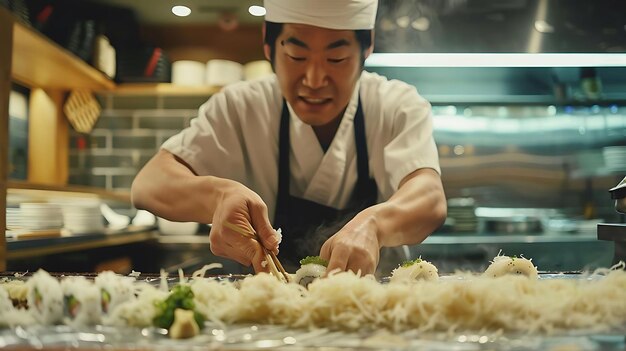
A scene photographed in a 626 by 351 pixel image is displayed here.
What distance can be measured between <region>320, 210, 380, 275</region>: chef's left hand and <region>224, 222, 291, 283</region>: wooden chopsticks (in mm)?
139

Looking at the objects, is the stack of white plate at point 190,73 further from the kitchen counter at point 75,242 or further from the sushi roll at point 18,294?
the sushi roll at point 18,294

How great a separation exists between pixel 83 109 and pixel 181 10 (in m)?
0.80

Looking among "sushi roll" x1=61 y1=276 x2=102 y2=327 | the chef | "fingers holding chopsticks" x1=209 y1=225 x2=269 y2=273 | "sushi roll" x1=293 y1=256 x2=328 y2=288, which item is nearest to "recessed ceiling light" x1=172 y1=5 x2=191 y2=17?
the chef

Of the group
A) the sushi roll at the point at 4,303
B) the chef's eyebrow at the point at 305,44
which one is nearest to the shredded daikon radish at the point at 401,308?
the sushi roll at the point at 4,303

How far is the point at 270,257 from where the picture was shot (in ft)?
5.66

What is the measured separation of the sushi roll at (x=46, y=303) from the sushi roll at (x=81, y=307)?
14mm

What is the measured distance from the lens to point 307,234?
8.59 ft

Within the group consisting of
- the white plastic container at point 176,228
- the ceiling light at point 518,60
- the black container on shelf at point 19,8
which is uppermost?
the black container on shelf at point 19,8

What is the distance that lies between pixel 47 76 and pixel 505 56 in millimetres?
2693

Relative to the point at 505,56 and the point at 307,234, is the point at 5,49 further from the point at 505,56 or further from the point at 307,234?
the point at 505,56

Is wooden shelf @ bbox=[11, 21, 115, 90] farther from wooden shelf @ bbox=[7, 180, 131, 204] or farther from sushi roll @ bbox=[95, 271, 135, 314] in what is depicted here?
sushi roll @ bbox=[95, 271, 135, 314]

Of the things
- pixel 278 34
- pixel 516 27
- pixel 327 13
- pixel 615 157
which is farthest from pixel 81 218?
pixel 615 157

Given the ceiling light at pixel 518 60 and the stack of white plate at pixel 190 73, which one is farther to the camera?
the ceiling light at pixel 518 60

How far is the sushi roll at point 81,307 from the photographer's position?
116 centimetres
